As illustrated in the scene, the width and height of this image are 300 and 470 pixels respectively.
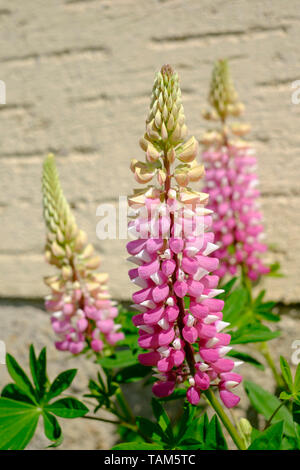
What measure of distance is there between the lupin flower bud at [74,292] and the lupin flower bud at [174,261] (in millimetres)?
325

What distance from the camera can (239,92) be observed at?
148 centimetres

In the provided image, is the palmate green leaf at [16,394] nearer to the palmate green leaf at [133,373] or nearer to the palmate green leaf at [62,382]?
the palmate green leaf at [62,382]

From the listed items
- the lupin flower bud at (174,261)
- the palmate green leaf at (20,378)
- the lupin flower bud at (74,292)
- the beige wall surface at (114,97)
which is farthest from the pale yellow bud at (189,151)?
the beige wall surface at (114,97)

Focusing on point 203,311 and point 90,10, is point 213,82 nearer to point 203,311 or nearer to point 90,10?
point 90,10

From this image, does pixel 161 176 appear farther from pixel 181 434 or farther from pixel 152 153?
pixel 181 434

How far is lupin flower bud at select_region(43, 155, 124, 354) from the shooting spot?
3.37 ft

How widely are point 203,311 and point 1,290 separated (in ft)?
4.11

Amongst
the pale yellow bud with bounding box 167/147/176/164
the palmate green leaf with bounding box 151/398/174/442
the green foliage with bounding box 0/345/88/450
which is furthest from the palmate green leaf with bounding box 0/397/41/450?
the pale yellow bud with bounding box 167/147/176/164

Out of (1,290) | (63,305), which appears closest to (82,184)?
(1,290)

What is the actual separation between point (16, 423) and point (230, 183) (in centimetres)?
85

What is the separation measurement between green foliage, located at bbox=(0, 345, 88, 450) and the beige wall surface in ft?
2.19

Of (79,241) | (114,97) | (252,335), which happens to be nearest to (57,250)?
(79,241)

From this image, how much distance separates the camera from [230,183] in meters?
1.30

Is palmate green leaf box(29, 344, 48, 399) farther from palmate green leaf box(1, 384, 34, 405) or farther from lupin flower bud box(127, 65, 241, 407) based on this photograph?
lupin flower bud box(127, 65, 241, 407)
